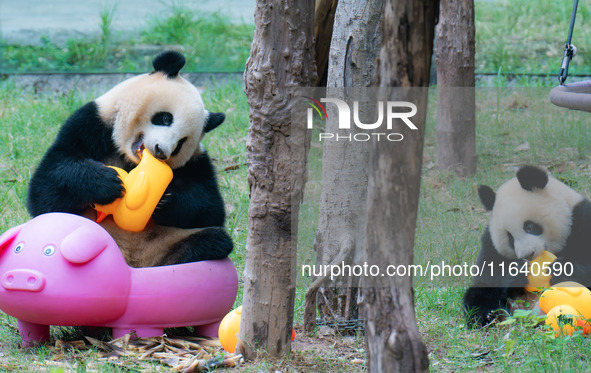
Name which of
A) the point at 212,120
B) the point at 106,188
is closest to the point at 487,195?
the point at 212,120

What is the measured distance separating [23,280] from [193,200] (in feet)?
2.62

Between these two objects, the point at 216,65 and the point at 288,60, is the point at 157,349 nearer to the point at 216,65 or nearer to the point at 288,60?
the point at 288,60

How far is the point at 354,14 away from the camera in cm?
308

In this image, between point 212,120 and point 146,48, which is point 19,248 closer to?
point 212,120

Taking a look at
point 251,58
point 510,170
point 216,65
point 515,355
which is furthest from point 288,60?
point 216,65

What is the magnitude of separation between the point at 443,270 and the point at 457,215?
40 centimetres

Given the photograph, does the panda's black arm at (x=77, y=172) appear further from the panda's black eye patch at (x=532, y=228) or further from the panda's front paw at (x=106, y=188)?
the panda's black eye patch at (x=532, y=228)

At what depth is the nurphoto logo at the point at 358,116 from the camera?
193cm

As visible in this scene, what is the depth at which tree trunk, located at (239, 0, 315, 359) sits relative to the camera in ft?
8.05

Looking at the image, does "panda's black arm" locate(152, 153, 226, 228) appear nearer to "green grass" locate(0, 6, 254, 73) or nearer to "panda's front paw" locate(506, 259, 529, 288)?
"panda's front paw" locate(506, 259, 529, 288)

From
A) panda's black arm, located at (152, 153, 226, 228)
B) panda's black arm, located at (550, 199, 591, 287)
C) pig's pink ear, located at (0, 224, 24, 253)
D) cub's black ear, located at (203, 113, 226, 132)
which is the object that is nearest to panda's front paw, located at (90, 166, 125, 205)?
panda's black arm, located at (152, 153, 226, 228)

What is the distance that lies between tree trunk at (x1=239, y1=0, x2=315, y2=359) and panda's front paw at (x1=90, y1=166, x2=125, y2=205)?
66 centimetres

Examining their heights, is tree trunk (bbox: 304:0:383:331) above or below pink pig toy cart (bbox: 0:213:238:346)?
above

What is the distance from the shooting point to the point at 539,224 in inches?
121
